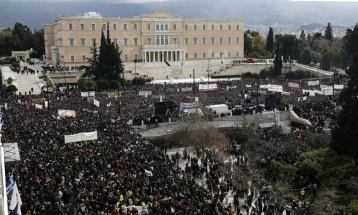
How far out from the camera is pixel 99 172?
2197cm

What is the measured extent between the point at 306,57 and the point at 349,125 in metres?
59.1

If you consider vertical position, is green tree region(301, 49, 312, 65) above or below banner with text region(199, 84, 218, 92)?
above

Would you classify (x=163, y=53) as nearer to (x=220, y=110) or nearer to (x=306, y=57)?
(x=306, y=57)

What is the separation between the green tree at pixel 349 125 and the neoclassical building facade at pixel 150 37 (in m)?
57.1

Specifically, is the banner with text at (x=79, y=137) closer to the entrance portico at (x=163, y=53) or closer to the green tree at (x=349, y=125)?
the green tree at (x=349, y=125)

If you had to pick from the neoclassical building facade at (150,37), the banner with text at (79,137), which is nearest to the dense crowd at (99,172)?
the banner with text at (79,137)

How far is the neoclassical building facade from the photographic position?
7500cm

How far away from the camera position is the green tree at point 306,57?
7994 centimetres

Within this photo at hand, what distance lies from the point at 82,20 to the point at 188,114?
45730mm

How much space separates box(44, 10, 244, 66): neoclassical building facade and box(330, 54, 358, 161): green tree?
57137 mm

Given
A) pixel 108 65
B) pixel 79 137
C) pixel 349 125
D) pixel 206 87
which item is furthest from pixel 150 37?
pixel 349 125

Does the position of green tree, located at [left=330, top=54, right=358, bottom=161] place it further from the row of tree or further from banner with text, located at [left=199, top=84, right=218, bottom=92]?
the row of tree

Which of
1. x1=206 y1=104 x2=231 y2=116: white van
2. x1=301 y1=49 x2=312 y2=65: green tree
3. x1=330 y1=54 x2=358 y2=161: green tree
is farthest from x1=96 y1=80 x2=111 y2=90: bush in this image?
x1=301 y1=49 x2=312 y2=65: green tree

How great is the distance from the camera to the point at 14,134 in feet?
90.6
